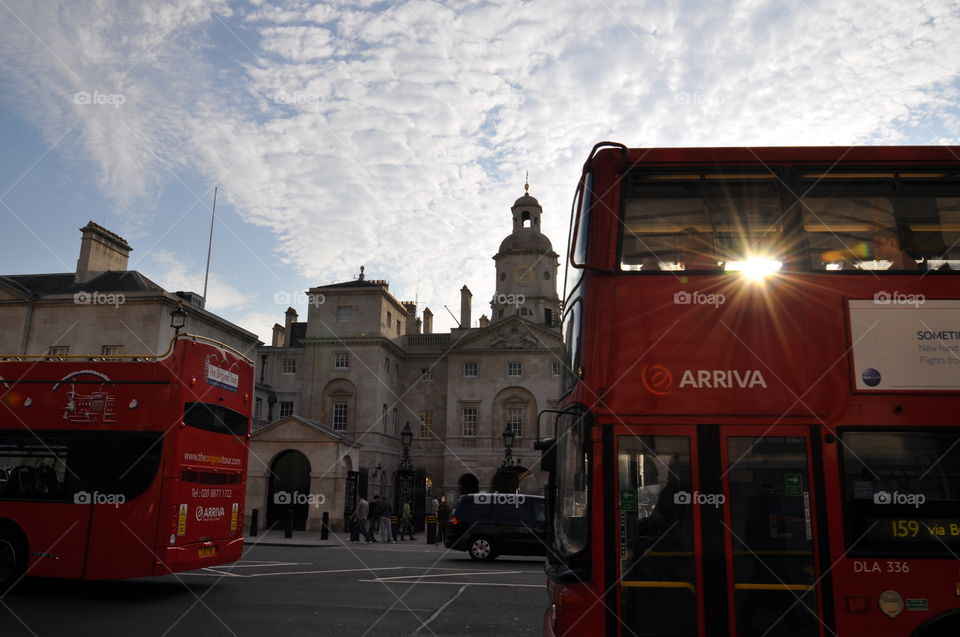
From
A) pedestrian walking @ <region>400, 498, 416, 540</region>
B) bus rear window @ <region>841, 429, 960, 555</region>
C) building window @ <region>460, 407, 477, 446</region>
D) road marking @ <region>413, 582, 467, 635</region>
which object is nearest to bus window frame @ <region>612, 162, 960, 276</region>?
bus rear window @ <region>841, 429, 960, 555</region>

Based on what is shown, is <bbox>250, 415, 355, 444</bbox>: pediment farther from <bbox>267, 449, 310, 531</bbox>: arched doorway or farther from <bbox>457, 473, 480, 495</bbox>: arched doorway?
<bbox>457, 473, 480, 495</bbox>: arched doorway

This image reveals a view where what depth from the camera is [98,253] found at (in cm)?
3869

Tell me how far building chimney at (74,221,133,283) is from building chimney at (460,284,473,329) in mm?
26318

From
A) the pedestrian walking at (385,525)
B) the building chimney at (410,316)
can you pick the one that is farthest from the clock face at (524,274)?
the pedestrian walking at (385,525)

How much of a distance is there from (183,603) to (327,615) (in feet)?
8.06

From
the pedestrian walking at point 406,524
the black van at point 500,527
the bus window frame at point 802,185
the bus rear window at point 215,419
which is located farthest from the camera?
the pedestrian walking at point 406,524

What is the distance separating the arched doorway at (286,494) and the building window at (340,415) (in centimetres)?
994

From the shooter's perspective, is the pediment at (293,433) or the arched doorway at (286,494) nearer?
the pediment at (293,433)

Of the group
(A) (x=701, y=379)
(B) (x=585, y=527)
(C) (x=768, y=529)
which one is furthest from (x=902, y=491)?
(B) (x=585, y=527)

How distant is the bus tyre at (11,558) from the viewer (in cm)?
1097

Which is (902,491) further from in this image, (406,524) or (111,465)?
(406,524)

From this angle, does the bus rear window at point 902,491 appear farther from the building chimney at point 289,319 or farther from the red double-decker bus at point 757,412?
the building chimney at point 289,319

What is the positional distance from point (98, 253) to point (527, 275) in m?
31.1

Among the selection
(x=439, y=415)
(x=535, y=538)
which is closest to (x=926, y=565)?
(x=535, y=538)
